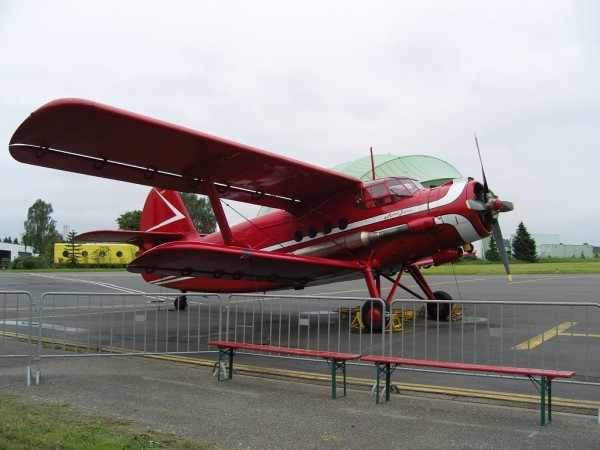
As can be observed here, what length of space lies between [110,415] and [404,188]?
7.88 metres

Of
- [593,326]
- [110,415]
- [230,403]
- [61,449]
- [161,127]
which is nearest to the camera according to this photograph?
[61,449]

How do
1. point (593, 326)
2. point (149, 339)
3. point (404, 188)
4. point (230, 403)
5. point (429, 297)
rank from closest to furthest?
point (230, 403) < point (149, 339) < point (593, 326) < point (404, 188) < point (429, 297)

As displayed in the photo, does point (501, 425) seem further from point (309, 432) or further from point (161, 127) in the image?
point (161, 127)

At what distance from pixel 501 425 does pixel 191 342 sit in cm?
622

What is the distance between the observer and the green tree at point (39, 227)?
334 ft

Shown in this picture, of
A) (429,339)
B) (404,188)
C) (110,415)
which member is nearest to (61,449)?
(110,415)

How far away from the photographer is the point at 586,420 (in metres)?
4.84

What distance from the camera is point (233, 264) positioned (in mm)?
10273

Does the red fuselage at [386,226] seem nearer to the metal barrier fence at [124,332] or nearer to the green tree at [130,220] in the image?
the metal barrier fence at [124,332]

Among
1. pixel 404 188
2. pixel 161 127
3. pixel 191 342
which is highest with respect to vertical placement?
pixel 161 127

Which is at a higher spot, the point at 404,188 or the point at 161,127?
the point at 161,127

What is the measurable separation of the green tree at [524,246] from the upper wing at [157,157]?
243ft

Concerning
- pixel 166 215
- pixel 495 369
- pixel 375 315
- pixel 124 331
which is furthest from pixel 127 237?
pixel 495 369

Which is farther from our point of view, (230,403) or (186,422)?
(230,403)
